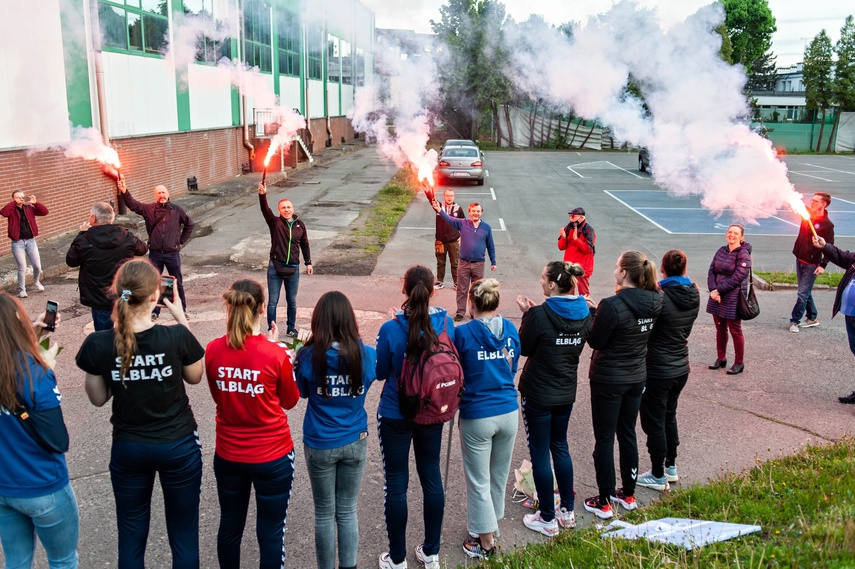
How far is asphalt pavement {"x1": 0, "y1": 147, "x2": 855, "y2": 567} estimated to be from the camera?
4898 millimetres

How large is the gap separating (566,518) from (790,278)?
9.64 meters

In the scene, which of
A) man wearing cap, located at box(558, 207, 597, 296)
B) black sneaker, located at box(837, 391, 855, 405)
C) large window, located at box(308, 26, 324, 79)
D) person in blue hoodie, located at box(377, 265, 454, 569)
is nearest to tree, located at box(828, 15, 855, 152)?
large window, located at box(308, 26, 324, 79)

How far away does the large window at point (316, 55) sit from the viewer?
32.5 m

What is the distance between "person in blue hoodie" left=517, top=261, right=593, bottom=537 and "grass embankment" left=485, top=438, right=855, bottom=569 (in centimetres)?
37

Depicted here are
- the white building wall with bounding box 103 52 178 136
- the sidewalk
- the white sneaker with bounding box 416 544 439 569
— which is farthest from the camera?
the white building wall with bounding box 103 52 178 136

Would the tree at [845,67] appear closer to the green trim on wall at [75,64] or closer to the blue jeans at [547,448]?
the green trim on wall at [75,64]

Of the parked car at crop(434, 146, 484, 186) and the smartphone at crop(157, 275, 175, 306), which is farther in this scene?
the parked car at crop(434, 146, 484, 186)

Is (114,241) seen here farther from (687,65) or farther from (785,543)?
(687,65)

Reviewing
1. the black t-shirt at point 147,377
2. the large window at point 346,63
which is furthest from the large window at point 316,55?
the black t-shirt at point 147,377

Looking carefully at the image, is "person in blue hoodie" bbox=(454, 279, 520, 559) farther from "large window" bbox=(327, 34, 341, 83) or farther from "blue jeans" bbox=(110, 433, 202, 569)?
"large window" bbox=(327, 34, 341, 83)

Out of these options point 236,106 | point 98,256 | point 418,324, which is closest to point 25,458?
point 418,324

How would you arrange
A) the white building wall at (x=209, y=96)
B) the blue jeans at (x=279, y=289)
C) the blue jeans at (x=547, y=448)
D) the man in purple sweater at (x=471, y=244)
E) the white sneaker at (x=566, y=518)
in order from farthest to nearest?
1. the white building wall at (x=209, y=96)
2. the man in purple sweater at (x=471, y=244)
3. the blue jeans at (x=279, y=289)
4. the white sneaker at (x=566, y=518)
5. the blue jeans at (x=547, y=448)

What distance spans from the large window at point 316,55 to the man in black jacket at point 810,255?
26.5m

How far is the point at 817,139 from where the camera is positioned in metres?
45.9
